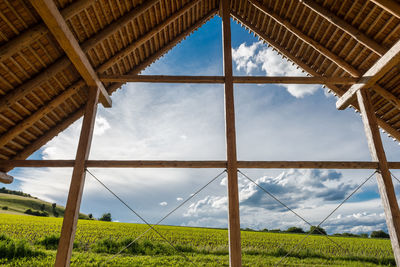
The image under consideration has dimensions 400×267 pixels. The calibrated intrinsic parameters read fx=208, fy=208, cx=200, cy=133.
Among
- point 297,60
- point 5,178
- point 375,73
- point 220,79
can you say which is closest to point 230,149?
point 220,79

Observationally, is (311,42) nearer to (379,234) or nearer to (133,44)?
(133,44)

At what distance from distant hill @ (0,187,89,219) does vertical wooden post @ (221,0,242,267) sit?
917 inches

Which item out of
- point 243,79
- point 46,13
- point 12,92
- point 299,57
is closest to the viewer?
point 46,13

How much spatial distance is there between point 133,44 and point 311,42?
4.23 metres

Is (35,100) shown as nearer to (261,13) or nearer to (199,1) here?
(199,1)

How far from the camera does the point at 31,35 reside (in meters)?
3.29

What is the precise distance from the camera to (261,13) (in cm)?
566

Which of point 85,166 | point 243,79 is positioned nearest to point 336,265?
point 243,79

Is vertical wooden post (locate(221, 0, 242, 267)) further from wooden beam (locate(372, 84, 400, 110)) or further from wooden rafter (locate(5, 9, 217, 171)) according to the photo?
wooden beam (locate(372, 84, 400, 110))

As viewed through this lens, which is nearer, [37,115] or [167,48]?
[37,115]

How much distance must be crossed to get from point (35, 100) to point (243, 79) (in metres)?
4.47

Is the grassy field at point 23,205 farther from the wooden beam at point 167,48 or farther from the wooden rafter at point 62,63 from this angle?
the wooden beam at point 167,48

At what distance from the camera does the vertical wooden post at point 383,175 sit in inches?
143

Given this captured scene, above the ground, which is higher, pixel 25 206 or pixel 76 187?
pixel 25 206
